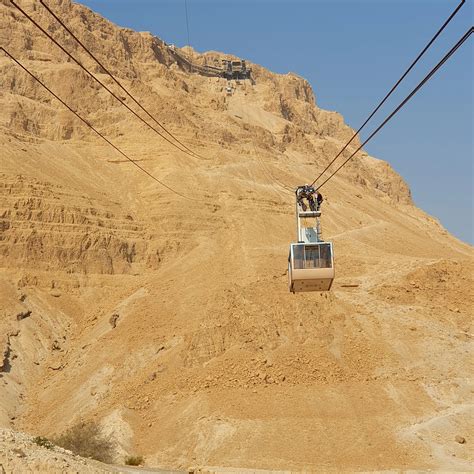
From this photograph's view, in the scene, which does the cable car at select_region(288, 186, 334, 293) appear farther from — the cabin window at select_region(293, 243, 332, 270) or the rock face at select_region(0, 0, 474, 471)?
the rock face at select_region(0, 0, 474, 471)

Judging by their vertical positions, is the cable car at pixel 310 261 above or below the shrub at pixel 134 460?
above

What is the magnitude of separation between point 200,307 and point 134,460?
463 inches

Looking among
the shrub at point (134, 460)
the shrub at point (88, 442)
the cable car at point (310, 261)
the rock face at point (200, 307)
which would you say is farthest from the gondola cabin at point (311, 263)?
the shrub at point (88, 442)

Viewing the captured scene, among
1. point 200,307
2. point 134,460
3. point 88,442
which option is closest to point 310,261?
point 134,460

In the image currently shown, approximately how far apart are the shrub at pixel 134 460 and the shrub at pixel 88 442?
634 mm

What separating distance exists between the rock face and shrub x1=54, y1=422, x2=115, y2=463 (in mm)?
794

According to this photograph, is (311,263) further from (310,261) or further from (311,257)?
(311,257)

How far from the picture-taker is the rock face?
30547 millimetres

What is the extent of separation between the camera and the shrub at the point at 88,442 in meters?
28.8

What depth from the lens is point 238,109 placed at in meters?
95.1

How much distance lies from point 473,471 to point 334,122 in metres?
96.5

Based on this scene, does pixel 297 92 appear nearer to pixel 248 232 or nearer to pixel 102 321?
pixel 248 232

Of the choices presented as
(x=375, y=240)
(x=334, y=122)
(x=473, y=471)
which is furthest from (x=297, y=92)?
(x=473, y=471)

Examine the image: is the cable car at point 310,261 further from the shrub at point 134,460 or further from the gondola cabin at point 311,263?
the shrub at point 134,460
